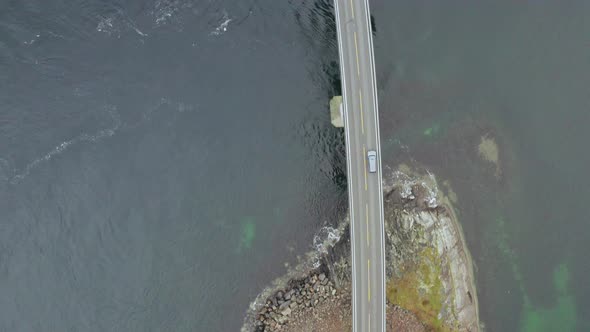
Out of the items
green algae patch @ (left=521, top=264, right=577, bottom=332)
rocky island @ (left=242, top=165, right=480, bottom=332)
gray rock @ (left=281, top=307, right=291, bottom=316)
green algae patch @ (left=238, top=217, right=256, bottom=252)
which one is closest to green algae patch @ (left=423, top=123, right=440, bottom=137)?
rocky island @ (left=242, top=165, right=480, bottom=332)

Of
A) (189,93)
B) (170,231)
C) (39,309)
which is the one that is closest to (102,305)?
(39,309)

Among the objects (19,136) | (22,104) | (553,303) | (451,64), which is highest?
(451,64)

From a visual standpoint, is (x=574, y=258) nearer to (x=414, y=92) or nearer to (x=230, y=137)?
(x=414, y=92)

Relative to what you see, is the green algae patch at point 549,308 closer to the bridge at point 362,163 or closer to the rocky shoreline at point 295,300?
the bridge at point 362,163

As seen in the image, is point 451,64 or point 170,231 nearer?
point 170,231

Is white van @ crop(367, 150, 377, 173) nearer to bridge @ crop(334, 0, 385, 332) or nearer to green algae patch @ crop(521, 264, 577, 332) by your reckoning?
bridge @ crop(334, 0, 385, 332)
